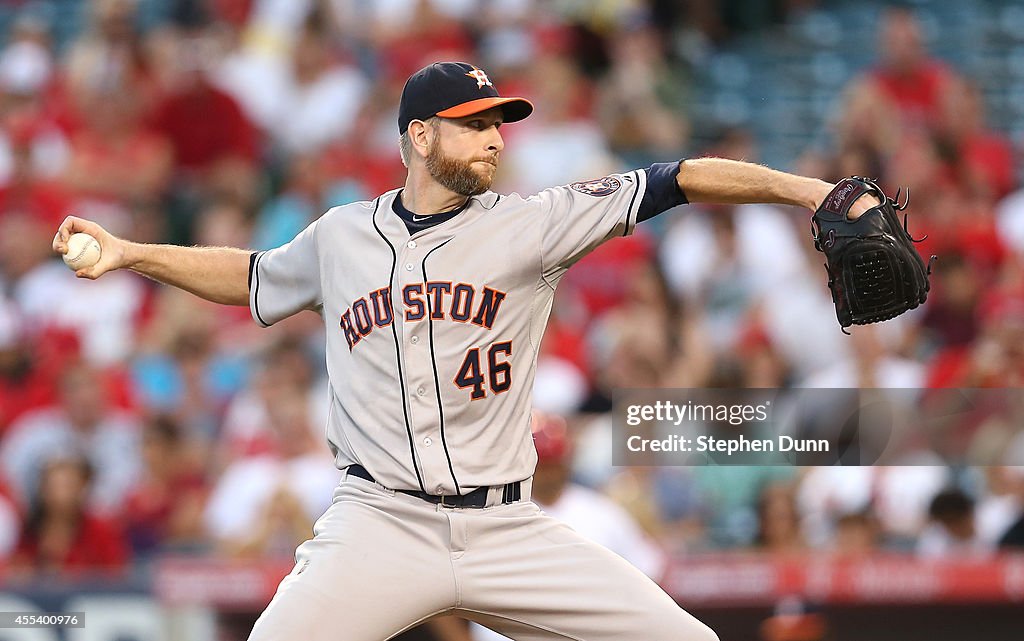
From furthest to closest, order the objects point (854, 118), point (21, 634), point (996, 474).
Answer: point (854, 118) < point (996, 474) < point (21, 634)

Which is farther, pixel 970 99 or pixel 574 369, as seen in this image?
pixel 970 99

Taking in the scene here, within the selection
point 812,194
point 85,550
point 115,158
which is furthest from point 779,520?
point 115,158

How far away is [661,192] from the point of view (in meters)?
3.84

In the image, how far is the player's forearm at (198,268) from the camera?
4.01 meters

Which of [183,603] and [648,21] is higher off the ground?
[648,21]

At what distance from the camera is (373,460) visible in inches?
149

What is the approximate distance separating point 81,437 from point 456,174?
410 cm

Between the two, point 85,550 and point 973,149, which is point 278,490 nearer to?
point 85,550

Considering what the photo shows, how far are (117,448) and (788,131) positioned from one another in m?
4.54

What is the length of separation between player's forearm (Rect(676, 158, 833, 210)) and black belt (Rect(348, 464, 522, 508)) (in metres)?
0.88

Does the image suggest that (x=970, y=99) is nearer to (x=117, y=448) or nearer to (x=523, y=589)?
(x=117, y=448)

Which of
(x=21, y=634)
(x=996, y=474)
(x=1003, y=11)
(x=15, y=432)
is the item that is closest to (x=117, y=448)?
(x=15, y=432)

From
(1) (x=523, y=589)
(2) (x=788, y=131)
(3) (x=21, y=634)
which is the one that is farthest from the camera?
(2) (x=788, y=131)

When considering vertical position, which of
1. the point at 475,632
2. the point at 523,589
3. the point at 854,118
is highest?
the point at 854,118
